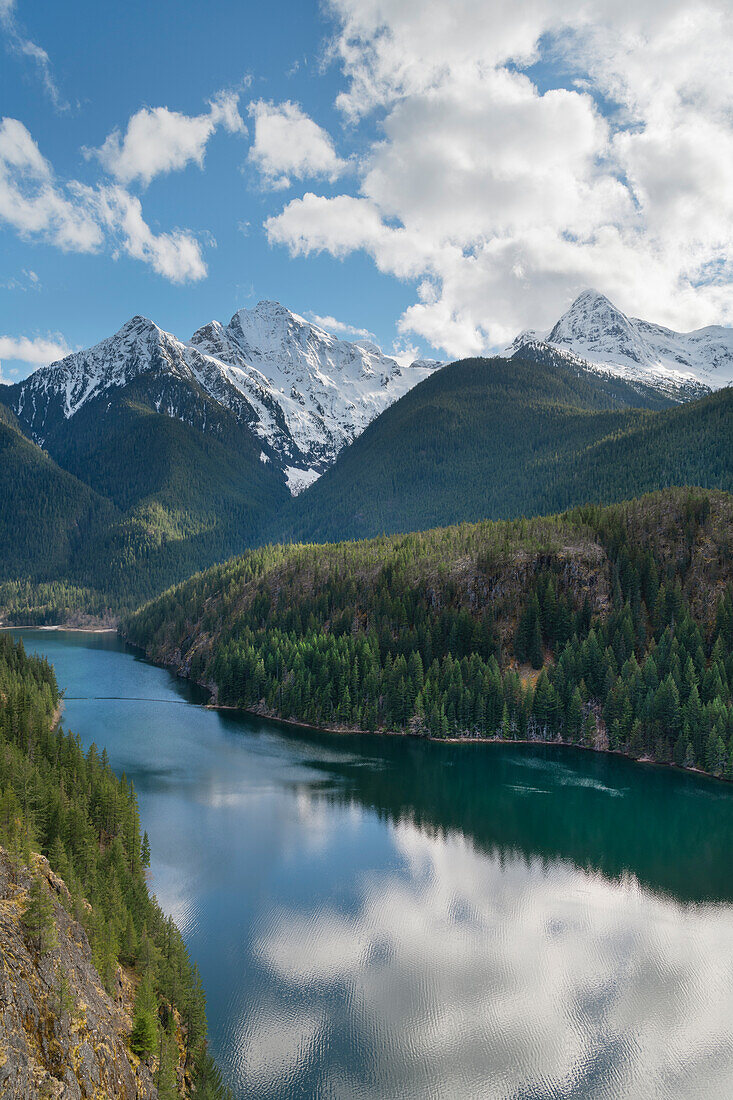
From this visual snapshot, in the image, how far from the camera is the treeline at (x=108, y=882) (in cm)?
2675

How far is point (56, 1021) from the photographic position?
751 inches

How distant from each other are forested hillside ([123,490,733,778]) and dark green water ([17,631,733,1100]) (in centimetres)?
1078

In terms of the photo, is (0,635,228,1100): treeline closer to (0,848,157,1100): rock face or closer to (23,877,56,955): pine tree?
(23,877,56,955): pine tree

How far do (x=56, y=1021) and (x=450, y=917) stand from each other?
36.5 m

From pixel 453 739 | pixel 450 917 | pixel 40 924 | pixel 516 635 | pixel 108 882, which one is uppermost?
pixel 516 635

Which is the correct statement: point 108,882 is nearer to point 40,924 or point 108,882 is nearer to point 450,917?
point 40,924

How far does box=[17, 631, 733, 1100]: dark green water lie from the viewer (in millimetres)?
33625

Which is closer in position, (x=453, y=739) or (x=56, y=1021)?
(x=56, y=1021)

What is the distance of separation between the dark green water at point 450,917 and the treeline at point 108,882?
3.41 m

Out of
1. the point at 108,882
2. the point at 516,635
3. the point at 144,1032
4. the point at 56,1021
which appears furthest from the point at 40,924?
the point at 516,635

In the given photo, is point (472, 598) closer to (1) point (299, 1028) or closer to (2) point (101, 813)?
(2) point (101, 813)

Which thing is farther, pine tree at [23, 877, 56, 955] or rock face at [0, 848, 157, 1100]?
pine tree at [23, 877, 56, 955]

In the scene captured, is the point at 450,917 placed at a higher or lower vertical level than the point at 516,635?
lower

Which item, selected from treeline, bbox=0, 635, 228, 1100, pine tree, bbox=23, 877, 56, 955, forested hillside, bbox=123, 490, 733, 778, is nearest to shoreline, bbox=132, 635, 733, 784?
forested hillside, bbox=123, 490, 733, 778
